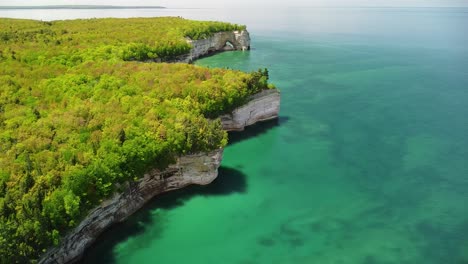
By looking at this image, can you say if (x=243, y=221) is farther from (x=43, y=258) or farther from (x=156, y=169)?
(x=43, y=258)

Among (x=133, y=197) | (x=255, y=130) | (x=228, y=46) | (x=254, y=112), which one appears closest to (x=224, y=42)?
(x=228, y=46)

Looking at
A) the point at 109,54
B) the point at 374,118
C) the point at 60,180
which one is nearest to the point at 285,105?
the point at 374,118

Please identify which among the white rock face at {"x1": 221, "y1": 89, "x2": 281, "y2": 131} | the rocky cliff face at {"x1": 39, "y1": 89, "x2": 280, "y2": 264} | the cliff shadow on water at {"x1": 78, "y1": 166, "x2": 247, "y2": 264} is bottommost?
the cliff shadow on water at {"x1": 78, "y1": 166, "x2": 247, "y2": 264}

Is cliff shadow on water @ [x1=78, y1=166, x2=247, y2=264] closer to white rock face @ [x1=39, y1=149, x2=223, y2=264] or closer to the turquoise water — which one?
the turquoise water

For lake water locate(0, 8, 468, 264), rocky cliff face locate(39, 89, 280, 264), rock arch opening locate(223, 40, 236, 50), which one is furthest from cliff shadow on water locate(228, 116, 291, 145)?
rock arch opening locate(223, 40, 236, 50)

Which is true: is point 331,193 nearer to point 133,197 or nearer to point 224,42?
point 133,197

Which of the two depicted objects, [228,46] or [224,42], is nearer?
[224,42]
